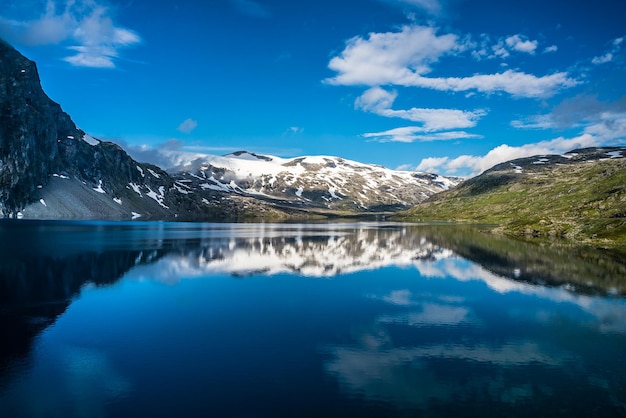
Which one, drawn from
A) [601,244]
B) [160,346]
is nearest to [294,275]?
[160,346]

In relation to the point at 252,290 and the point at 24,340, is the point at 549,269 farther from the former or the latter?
the point at 24,340

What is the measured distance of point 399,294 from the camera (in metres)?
51.5

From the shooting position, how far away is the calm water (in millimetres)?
21859

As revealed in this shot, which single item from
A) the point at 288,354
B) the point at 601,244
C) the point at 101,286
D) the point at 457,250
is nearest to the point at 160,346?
the point at 288,354

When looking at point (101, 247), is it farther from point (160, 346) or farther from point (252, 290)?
point (160, 346)

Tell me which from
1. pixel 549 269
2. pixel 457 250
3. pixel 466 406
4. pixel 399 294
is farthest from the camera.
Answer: pixel 457 250

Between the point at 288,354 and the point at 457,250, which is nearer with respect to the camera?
the point at 288,354

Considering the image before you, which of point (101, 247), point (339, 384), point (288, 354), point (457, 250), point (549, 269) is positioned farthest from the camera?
point (457, 250)

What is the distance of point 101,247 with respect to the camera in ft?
299

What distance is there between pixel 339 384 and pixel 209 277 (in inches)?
1609

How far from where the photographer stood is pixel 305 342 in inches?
1251

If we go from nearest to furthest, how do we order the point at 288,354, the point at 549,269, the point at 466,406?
the point at 466,406 < the point at 288,354 < the point at 549,269

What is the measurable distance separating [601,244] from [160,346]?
110 meters

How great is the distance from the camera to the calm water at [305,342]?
71.7ft
